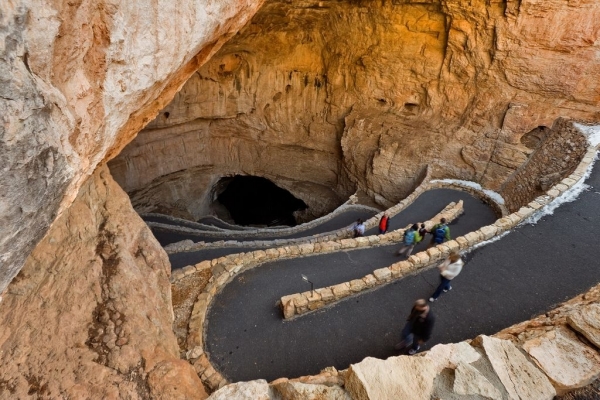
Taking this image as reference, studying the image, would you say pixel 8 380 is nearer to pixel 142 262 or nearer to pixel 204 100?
pixel 142 262

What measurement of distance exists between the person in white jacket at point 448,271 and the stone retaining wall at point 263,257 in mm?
829

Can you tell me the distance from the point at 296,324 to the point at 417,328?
2234 mm

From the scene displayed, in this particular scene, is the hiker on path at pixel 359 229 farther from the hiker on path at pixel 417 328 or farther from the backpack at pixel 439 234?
the hiker on path at pixel 417 328

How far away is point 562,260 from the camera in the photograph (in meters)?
7.07

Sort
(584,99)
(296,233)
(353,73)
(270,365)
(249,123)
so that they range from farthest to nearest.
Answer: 1. (249,123)
2. (353,73)
3. (296,233)
4. (584,99)
5. (270,365)

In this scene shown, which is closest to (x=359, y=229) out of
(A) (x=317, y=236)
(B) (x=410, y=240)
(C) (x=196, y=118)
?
(A) (x=317, y=236)

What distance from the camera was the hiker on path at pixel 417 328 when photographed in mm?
5119

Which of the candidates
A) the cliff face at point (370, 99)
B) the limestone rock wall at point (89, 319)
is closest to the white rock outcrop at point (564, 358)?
the limestone rock wall at point (89, 319)

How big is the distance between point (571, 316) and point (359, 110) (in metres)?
13.2

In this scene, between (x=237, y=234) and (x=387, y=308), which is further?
(x=237, y=234)

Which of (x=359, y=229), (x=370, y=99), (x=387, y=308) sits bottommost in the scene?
(x=359, y=229)

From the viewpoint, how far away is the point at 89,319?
4422mm

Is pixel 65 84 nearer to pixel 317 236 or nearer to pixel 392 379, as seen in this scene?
pixel 392 379

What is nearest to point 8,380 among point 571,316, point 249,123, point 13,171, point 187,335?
point 13,171
